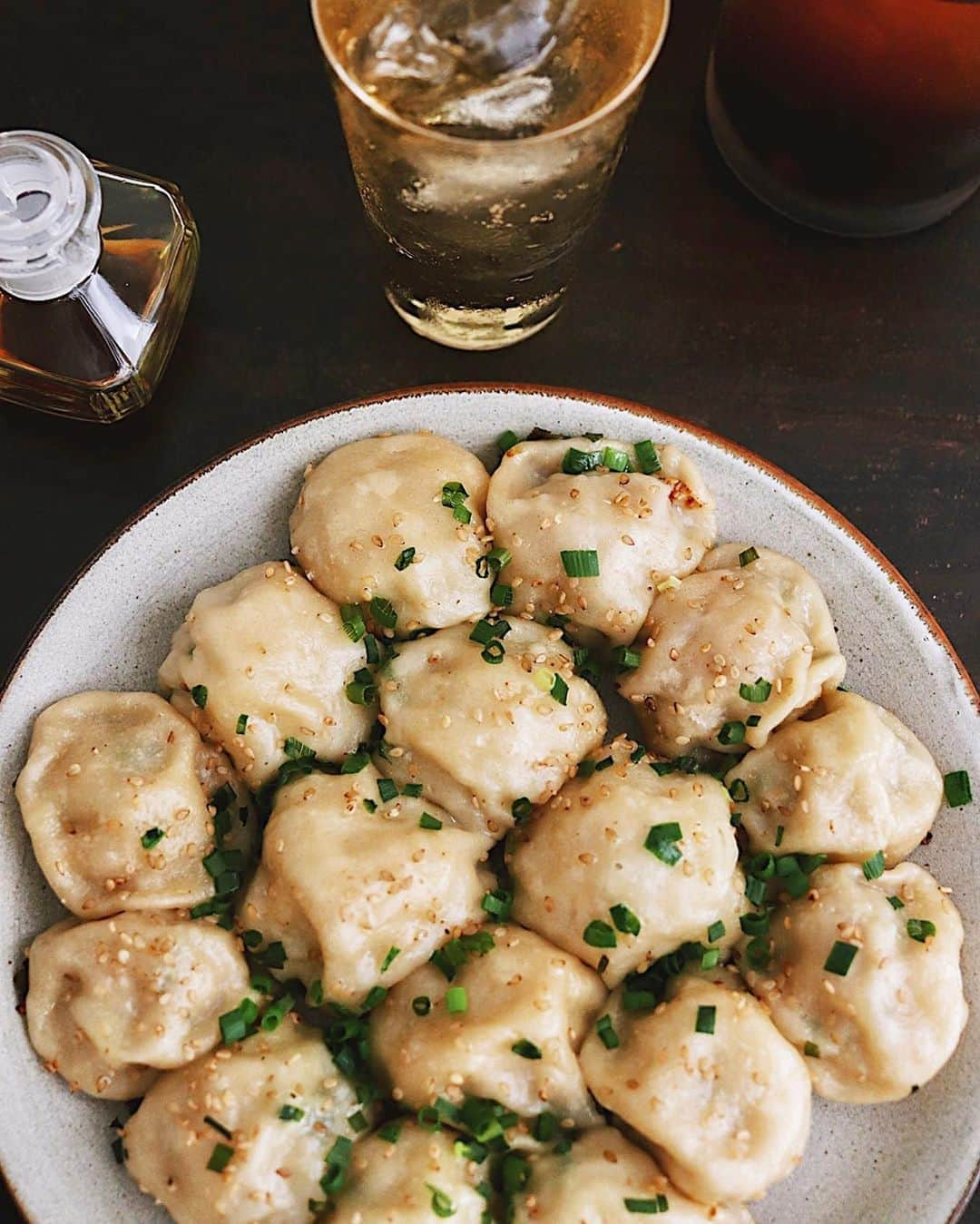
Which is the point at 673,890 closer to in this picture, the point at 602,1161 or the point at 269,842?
the point at 602,1161

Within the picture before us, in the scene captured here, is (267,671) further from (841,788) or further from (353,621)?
(841,788)

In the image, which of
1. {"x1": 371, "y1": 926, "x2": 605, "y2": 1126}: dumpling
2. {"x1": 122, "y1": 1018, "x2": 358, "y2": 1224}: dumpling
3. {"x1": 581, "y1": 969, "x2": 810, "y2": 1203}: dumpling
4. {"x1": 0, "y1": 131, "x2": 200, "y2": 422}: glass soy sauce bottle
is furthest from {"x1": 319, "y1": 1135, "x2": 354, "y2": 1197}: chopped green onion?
{"x1": 0, "y1": 131, "x2": 200, "y2": 422}: glass soy sauce bottle

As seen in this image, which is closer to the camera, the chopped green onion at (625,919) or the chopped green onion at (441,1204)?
the chopped green onion at (441,1204)

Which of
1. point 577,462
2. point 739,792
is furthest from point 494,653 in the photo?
point 739,792

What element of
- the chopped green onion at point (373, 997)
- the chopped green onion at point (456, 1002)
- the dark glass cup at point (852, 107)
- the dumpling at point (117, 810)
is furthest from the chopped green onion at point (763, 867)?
the dark glass cup at point (852, 107)

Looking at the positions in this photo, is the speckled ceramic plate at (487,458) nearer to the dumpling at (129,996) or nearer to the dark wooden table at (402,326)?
the dumpling at (129,996)
